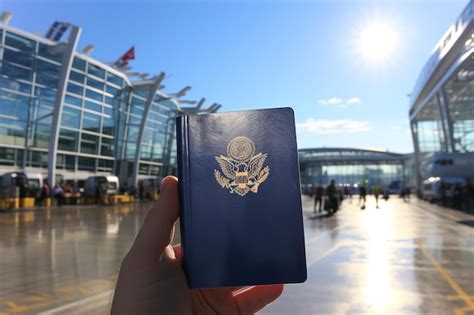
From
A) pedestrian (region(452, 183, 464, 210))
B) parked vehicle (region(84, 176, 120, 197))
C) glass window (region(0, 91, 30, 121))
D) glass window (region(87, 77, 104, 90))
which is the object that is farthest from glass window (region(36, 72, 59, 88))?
pedestrian (region(452, 183, 464, 210))

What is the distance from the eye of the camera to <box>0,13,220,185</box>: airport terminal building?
32.4 meters

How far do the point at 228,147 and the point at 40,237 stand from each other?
11.3 m

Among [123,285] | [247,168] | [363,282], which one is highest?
[247,168]

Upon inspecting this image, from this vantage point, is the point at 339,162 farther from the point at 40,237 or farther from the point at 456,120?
the point at 40,237

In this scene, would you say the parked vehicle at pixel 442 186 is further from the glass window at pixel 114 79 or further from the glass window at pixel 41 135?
the glass window at pixel 114 79

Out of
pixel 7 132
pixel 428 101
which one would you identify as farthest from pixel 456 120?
pixel 7 132

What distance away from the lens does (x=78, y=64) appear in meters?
38.3

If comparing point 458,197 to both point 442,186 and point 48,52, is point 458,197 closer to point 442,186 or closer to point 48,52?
point 442,186

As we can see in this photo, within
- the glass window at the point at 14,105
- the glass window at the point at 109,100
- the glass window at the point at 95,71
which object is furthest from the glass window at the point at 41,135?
the glass window at the point at 109,100

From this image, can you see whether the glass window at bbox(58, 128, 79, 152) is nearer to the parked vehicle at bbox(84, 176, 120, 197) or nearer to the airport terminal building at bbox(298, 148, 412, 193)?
the parked vehicle at bbox(84, 176, 120, 197)

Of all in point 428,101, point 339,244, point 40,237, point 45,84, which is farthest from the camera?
point 428,101

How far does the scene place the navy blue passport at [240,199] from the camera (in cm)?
133

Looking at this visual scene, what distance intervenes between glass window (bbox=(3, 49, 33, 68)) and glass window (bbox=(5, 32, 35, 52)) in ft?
1.58

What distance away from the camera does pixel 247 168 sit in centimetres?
138
